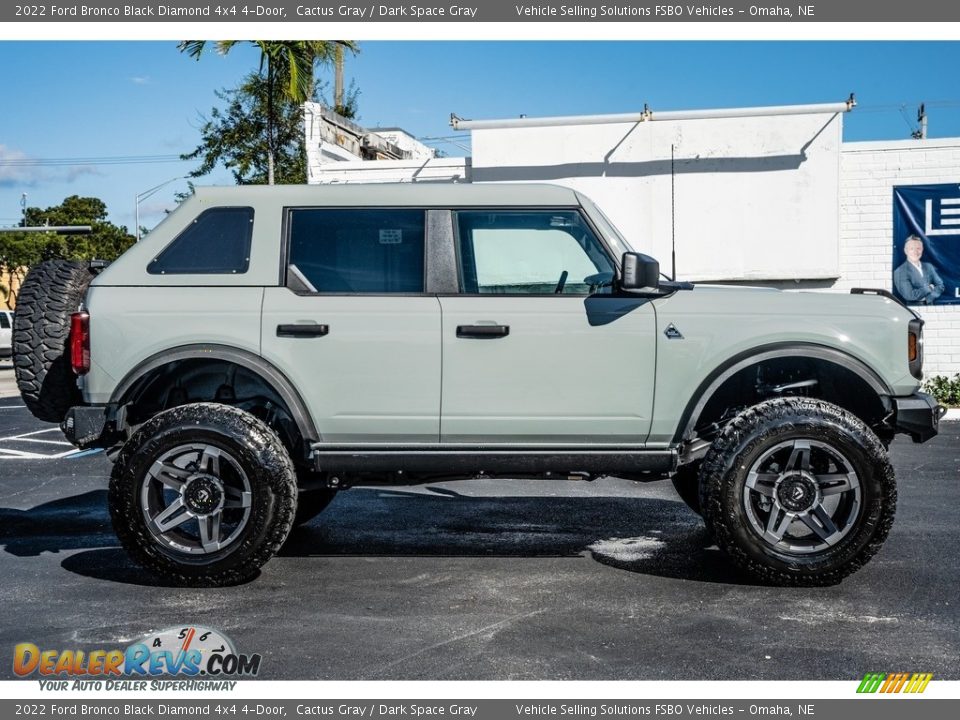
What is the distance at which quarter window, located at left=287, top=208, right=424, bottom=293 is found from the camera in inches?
219

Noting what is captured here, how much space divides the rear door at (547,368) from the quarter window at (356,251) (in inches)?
12.4

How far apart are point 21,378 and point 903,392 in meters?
4.94

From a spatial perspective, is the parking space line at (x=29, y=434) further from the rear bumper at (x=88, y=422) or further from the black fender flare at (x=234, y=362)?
the black fender flare at (x=234, y=362)

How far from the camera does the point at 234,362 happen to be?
5391 millimetres

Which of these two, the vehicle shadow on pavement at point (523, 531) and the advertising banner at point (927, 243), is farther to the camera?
the advertising banner at point (927, 243)

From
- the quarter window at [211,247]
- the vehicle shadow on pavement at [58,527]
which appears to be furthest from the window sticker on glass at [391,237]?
the vehicle shadow on pavement at [58,527]

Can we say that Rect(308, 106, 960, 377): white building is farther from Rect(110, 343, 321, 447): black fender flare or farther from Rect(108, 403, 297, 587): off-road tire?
Rect(108, 403, 297, 587): off-road tire

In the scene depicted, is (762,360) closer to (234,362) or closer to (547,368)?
(547,368)

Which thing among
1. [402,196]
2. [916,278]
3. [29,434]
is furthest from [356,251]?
[916,278]

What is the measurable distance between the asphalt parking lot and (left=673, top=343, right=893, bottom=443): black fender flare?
3.07 feet

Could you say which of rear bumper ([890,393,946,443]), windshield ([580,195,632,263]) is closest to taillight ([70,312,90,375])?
windshield ([580,195,632,263])

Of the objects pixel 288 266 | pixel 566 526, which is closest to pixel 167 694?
pixel 288 266

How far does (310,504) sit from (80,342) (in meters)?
2.12

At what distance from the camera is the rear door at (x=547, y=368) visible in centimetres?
537
